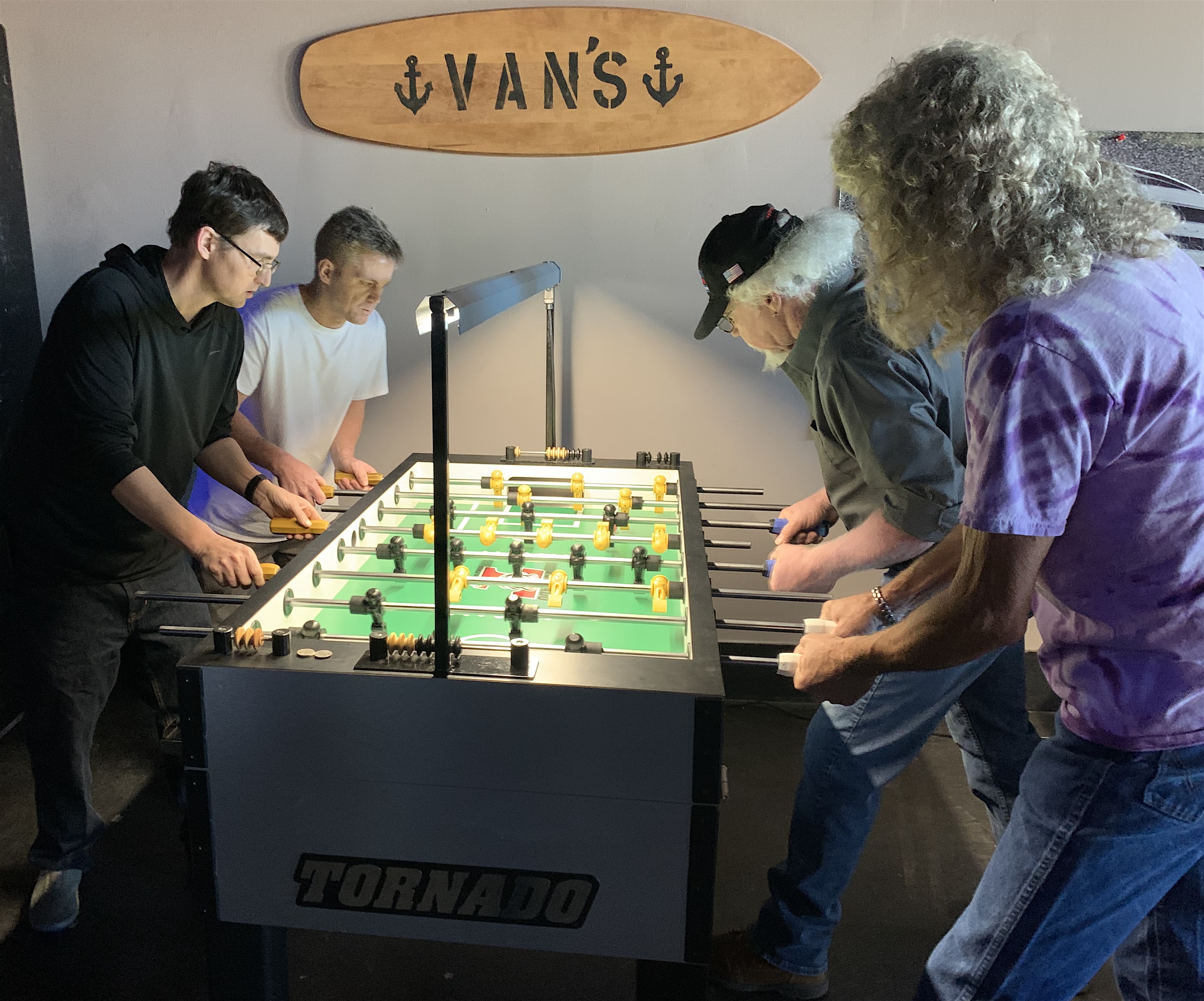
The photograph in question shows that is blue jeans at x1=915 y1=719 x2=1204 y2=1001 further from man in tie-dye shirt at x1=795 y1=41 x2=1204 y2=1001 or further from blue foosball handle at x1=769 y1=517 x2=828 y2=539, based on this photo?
blue foosball handle at x1=769 y1=517 x2=828 y2=539

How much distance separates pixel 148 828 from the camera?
2455 mm

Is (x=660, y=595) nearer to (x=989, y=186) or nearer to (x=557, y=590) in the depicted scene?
(x=557, y=590)

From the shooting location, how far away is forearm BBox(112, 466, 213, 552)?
6.49ft

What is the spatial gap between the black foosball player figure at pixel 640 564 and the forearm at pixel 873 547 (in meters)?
0.39

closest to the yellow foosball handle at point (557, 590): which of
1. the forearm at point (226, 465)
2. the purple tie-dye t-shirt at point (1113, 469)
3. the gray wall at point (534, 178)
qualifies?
the purple tie-dye t-shirt at point (1113, 469)

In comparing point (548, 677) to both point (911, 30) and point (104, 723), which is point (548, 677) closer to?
point (104, 723)

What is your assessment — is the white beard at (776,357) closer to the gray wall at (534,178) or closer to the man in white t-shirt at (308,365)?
the gray wall at (534,178)

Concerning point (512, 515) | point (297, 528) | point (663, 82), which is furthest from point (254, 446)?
point (663, 82)

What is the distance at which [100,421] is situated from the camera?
1.99 m

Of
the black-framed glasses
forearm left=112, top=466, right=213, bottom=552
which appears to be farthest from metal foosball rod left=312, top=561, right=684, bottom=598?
the black-framed glasses

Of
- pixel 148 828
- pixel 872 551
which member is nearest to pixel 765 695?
pixel 872 551

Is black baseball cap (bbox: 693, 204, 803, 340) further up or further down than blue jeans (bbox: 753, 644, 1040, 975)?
further up

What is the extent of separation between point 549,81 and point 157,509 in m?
1.82

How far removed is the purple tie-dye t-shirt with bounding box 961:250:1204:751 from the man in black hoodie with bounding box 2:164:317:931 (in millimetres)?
1463
